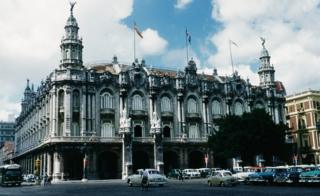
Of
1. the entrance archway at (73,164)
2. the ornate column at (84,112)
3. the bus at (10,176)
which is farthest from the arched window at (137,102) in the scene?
the bus at (10,176)

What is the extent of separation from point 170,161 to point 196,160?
18.4ft

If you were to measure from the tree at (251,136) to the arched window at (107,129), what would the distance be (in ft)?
61.0

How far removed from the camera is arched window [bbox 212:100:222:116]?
78.5 meters

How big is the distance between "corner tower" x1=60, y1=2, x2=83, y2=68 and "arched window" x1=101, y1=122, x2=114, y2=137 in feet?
36.2

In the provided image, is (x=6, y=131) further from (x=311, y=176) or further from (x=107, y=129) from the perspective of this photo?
(x=311, y=176)

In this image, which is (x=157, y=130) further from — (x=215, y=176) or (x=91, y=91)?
(x=215, y=176)

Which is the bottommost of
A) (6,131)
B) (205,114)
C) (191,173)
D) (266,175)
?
(191,173)

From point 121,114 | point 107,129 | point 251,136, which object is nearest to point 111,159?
point 107,129

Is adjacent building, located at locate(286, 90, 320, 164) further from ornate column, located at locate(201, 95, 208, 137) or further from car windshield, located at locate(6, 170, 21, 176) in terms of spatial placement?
car windshield, located at locate(6, 170, 21, 176)

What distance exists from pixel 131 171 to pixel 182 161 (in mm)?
11124

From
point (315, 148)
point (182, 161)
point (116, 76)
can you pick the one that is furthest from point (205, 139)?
point (315, 148)

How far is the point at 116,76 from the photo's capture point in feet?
231

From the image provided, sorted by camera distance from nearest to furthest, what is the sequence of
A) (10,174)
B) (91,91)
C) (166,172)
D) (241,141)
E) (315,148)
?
(10,174), (241,141), (91,91), (166,172), (315,148)

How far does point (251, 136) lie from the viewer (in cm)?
5697
